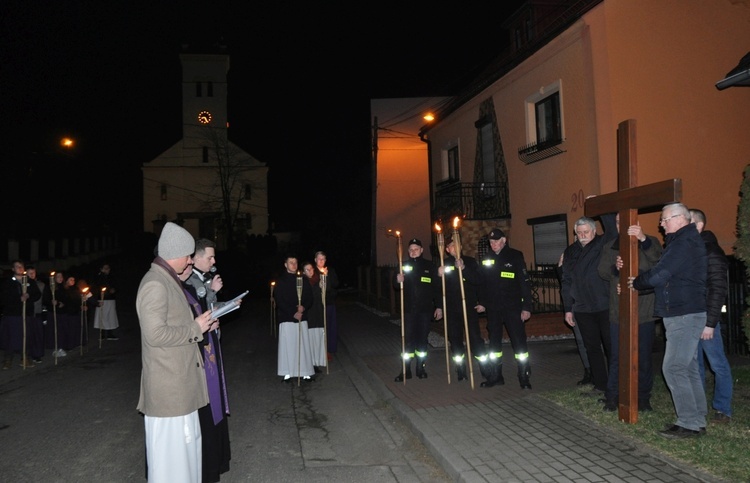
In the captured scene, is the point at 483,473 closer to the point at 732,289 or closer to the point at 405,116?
the point at 732,289

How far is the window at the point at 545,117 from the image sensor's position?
14297mm

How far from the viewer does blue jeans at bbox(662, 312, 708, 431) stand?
5.20 metres

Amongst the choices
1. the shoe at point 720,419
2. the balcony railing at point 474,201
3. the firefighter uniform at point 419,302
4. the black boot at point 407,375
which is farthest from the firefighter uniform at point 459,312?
the balcony railing at point 474,201

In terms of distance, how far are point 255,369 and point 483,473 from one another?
6948 millimetres

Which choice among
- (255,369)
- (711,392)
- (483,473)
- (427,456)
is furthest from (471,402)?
(255,369)

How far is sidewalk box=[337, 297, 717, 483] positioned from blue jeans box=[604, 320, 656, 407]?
539 millimetres

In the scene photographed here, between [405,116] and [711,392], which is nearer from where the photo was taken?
[711,392]

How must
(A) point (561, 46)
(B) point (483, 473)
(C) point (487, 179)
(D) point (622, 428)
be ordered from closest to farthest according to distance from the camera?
(B) point (483, 473) < (D) point (622, 428) < (A) point (561, 46) < (C) point (487, 179)

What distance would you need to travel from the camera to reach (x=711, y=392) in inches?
266

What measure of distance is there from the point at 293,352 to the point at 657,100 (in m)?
9.82

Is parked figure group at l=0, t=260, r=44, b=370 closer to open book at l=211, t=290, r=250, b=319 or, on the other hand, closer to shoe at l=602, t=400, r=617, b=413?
open book at l=211, t=290, r=250, b=319

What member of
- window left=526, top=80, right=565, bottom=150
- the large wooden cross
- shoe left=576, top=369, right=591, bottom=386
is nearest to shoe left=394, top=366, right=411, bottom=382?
shoe left=576, top=369, right=591, bottom=386

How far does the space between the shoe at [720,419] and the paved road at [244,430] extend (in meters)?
2.83

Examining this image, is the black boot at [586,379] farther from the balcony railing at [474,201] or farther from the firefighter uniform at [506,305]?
the balcony railing at [474,201]
